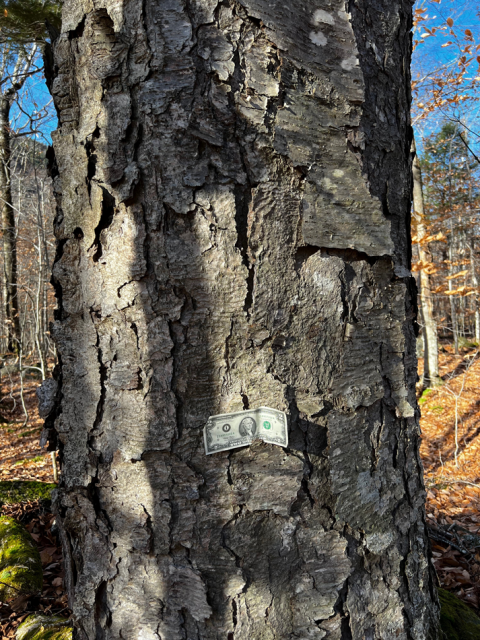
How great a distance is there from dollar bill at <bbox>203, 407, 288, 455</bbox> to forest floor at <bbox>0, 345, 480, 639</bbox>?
1.82 metres

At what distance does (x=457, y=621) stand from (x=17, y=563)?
2.39 metres

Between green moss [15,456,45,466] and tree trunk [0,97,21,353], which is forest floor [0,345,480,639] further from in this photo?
tree trunk [0,97,21,353]

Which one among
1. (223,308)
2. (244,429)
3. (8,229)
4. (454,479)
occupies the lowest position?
(454,479)

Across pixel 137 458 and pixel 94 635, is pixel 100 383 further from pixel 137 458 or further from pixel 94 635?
pixel 94 635

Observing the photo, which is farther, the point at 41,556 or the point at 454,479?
the point at 454,479

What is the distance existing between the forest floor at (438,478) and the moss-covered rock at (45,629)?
117 millimetres

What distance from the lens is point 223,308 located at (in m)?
1.05

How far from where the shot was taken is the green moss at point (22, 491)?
11.3 ft

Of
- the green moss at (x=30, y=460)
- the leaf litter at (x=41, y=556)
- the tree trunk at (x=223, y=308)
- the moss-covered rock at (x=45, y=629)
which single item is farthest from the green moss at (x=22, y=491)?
the green moss at (x=30, y=460)

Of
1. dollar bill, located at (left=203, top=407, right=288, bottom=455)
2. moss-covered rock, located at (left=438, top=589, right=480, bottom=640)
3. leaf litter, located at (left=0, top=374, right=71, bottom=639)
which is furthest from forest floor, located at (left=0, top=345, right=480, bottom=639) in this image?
dollar bill, located at (left=203, top=407, right=288, bottom=455)

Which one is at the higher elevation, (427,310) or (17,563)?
(427,310)

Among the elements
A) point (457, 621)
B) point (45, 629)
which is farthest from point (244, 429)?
point (45, 629)

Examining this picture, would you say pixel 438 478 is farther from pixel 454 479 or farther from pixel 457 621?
pixel 457 621

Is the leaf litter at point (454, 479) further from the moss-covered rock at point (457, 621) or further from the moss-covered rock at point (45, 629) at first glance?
the moss-covered rock at point (45, 629)
